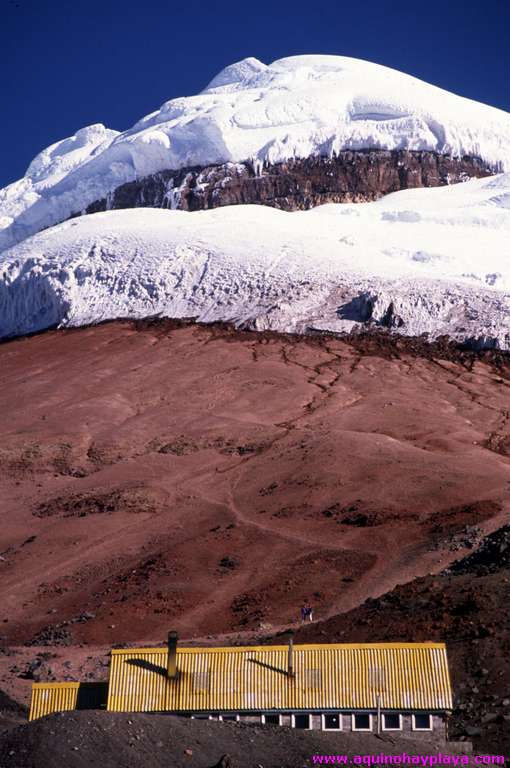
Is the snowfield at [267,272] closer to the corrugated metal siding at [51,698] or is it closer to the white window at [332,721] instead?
the white window at [332,721]

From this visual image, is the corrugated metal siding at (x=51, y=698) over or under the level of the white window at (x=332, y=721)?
over

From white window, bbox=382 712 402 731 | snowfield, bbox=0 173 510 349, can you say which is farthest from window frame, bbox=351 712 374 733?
snowfield, bbox=0 173 510 349

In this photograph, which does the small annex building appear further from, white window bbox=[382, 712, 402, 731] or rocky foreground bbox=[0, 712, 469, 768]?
rocky foreground bbox=[0, 712, 469, 768]

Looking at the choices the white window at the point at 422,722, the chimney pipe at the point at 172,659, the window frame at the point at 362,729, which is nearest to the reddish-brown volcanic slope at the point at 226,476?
the chimney pipe at the point at 172,659

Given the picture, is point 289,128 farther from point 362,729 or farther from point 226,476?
point 362,729

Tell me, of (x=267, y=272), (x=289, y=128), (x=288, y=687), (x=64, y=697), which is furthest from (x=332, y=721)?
(x=289, y=128)

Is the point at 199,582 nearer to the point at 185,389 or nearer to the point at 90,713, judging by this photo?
the point at 90,713

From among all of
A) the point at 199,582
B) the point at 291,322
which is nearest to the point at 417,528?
the point at 199,582
